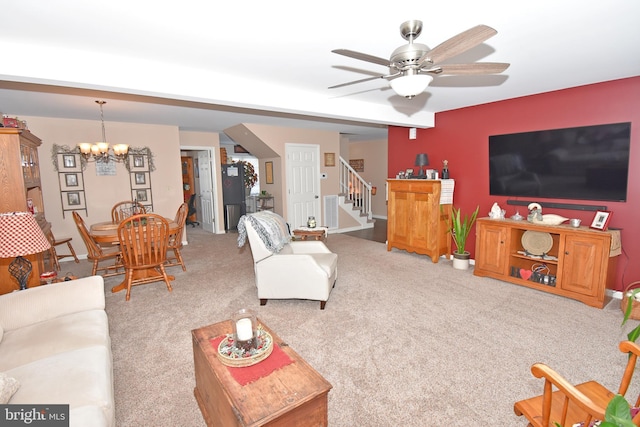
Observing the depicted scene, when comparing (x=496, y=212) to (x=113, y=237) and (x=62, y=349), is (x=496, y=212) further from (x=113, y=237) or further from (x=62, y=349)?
(x=113, y=237)

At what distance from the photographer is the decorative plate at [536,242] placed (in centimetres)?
367

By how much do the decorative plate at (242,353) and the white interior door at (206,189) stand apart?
6.18 metres

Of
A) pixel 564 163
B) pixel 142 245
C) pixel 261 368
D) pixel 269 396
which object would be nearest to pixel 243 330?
pixel 261 368

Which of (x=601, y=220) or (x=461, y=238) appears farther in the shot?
(x=461, y=238)

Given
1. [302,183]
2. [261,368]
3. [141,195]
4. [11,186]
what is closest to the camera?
[261,368]

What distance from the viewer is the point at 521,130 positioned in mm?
4066

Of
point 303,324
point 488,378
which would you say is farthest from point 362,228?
point 488,378

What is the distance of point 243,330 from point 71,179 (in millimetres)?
5348

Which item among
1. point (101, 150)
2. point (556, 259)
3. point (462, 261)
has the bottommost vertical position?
point (462, 261)

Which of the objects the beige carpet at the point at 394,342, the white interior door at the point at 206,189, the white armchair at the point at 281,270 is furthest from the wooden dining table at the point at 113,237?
the white interior door at the point at 206,189

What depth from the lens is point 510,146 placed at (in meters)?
4.15

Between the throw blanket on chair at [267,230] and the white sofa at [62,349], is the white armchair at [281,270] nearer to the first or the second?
the throw blanket on chair at [267,230]

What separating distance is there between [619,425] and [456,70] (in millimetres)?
1878

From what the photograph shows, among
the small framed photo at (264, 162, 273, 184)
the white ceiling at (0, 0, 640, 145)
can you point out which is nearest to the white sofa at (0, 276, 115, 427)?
the white ceiling at (0, 0, 640, 145)
